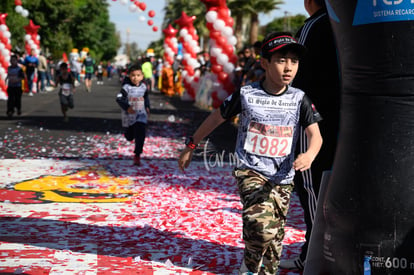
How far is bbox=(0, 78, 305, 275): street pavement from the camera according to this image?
5141 millimetres

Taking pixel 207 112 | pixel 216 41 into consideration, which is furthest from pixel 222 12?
pixel 207 112

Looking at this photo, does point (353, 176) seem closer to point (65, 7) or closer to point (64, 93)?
point (64, 93)

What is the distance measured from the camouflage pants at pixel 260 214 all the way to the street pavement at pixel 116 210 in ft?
2.22

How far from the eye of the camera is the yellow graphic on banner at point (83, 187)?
781 centimetres

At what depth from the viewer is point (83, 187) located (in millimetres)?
8586

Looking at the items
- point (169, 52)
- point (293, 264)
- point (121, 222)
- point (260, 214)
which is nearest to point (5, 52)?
point (169, 52)

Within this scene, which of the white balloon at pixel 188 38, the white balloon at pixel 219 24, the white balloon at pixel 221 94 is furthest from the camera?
the white balloon at pixel 188 38

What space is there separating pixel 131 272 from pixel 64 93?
13.7 metres

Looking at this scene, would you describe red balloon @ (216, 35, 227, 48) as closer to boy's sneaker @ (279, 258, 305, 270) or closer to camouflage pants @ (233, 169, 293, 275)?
boy's sneaker @ (279, 258, 305, 270)

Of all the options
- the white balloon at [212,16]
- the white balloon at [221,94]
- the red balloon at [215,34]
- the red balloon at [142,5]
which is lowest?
the white balloon at [221,94]

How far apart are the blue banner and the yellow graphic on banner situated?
182 inches

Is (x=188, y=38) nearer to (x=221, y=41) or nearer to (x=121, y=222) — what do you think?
(x=221, y=41)

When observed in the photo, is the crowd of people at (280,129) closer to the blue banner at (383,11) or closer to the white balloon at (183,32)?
the blue banner at (383,11)

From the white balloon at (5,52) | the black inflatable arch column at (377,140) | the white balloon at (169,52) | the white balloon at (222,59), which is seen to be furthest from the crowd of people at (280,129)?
the white balloon at (169,52)
